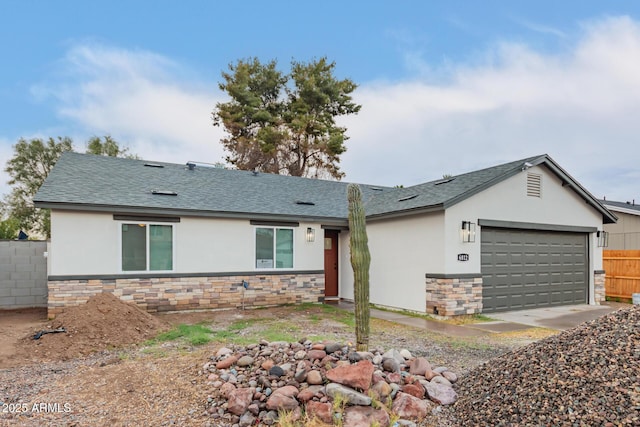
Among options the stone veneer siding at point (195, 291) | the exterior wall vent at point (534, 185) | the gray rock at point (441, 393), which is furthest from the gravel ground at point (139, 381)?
the exterior wall vent at point (534, 185)

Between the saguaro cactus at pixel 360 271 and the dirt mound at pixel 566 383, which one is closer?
the dirt mound at pixel 566 383

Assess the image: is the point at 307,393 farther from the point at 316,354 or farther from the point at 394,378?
the point at 394,378

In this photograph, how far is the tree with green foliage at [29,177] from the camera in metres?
22.3

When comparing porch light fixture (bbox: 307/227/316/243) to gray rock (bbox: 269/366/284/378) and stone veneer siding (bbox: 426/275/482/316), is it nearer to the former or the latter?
stone veneer siding (bbox: 426/275/482/316)

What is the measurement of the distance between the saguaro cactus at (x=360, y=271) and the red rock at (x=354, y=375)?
3.43ft

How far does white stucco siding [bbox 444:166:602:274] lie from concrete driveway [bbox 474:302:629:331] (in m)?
1.37

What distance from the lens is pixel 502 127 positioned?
1457 centimetres

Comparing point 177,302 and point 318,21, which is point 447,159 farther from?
point 177,302

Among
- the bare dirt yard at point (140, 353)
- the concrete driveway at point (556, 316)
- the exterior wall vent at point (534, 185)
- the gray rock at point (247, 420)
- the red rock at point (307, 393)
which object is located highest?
the exterior wall vent at point (534, 185)

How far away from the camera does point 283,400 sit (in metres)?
3.71

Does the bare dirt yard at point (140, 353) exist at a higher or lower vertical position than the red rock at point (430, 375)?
lower

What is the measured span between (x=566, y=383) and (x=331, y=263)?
9973 mm

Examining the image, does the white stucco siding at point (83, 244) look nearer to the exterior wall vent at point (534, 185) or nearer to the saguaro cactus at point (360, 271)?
the saguaro cactus at point (360, 271)

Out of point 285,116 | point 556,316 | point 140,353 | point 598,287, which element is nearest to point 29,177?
point 285,116
